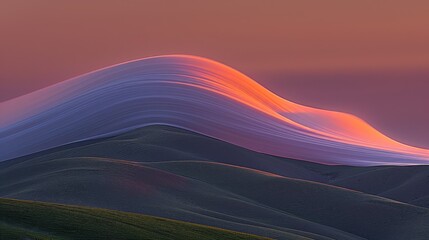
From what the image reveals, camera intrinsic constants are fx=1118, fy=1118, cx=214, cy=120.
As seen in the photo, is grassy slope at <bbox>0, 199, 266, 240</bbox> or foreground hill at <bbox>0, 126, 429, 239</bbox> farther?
foreground hill at <bbox>0, 126, 429, 239</bbox>

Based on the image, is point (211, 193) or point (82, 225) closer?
point (82, 225)

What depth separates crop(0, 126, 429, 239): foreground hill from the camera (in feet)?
342

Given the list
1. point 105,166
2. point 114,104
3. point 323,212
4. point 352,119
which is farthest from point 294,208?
point 352,119

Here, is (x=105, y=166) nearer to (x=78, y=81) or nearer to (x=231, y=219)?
(x=231, y=219)

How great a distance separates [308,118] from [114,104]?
31347mm

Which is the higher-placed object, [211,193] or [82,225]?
[211,193]

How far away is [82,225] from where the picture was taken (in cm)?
5556

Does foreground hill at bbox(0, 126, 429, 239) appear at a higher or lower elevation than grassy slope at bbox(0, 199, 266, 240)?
higher

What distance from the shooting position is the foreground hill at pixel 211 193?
104188 millimetres

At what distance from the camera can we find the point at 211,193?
404 ft

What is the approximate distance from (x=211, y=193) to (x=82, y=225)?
67909mm

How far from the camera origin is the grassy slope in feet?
168

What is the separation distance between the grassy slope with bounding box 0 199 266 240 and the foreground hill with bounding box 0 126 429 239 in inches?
950

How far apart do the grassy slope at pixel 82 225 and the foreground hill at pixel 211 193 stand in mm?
24141
